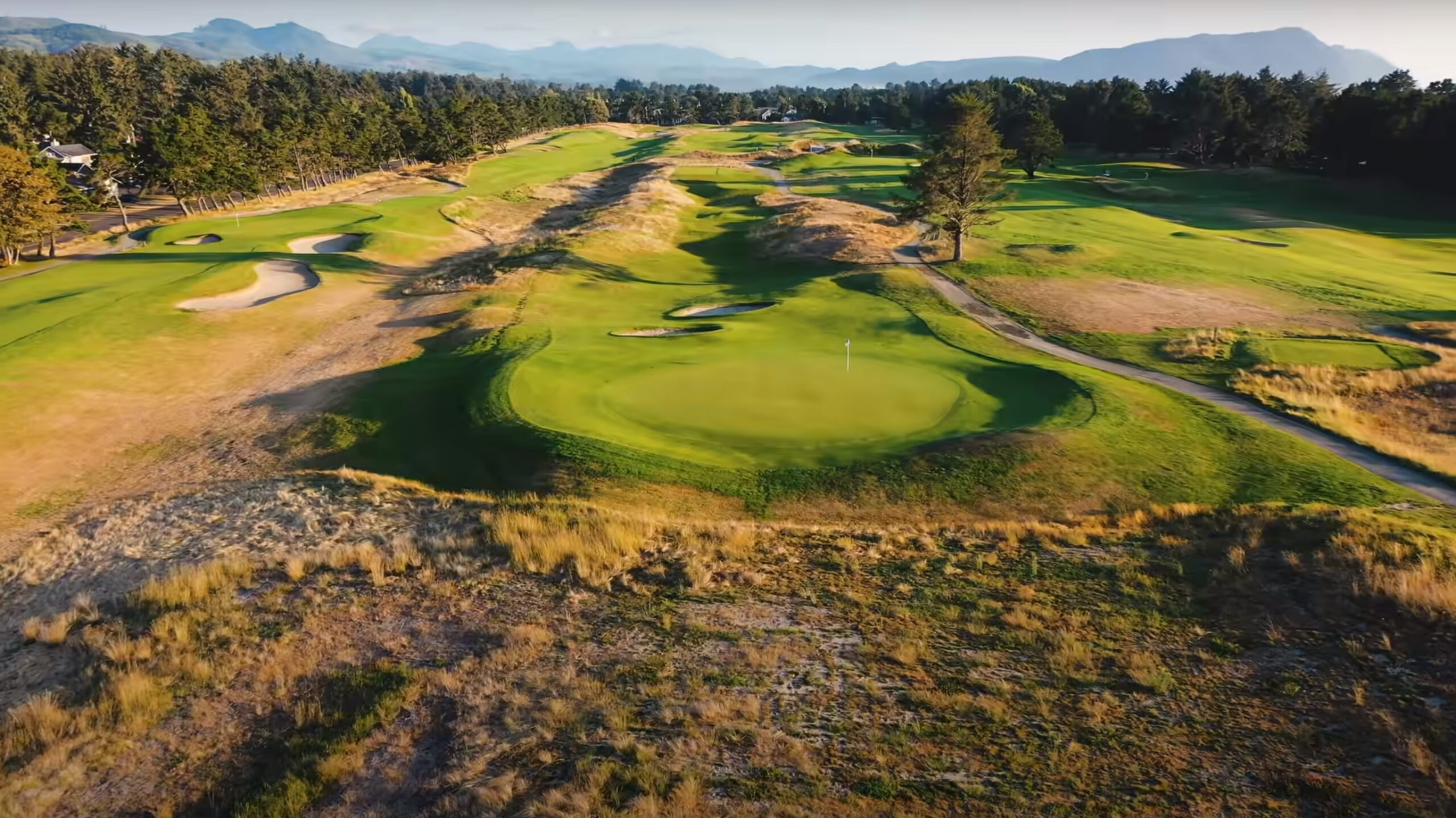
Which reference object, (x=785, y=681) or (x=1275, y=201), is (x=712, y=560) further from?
(x=1275, y=201)

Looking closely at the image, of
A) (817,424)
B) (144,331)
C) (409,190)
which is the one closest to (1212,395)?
(817,424)

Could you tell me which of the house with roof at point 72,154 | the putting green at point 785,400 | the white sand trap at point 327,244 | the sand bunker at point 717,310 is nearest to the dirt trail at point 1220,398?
the putting green at point 785,400

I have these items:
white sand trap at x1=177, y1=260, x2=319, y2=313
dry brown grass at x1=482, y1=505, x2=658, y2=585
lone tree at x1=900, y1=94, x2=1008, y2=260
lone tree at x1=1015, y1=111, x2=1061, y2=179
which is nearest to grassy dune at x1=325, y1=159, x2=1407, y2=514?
dry brown grass at x1=482, y1=505, x2=658, y2=585

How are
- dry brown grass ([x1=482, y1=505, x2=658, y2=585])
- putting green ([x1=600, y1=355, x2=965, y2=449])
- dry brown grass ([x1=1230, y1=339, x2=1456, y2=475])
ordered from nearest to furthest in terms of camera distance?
dry brown grass ([x1=482, y1=505, x2=658, y2=585]) < putting green ([x1=600, y1=355, x2=965, y2=449]) < dry brown grass ([x1=1230, y1=339, x2=1456, y2=475])

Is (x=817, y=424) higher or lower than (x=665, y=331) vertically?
lower

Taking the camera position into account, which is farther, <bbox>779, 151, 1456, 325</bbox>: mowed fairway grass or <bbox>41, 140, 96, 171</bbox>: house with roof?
<bbox>41, 140, 96, 171</bbox>: house with roof

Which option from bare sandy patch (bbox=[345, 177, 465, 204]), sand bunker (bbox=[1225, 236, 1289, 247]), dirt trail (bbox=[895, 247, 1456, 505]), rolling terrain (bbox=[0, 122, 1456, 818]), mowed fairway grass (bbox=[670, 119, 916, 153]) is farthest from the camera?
mowed fairway grass (bbox=[670, 119, 916, 153])

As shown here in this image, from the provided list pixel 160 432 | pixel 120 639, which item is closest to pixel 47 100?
pixel 160 432

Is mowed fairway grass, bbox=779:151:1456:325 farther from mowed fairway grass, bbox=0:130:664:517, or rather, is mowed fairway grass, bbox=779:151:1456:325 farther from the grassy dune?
mowed fairway grass, bbox=0:130:664:517
